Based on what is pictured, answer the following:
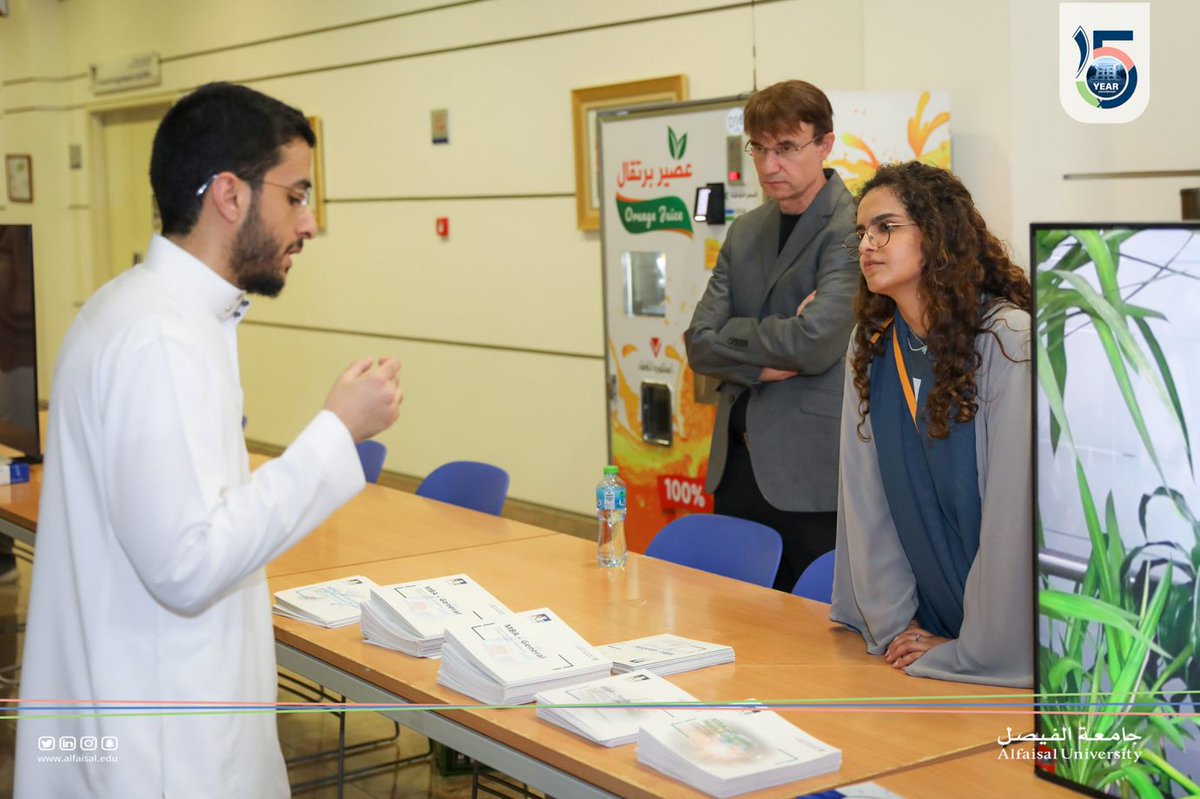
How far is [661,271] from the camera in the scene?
17.9ft

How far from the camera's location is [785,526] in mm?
3828

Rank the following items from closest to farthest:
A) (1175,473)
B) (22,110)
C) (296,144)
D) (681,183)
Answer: (1175,473), (296,144), (681,183), (22,110)

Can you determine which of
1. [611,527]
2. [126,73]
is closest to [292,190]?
[611,527]

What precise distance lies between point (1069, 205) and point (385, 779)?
9.95 feet

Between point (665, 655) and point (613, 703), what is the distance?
32 centimetres

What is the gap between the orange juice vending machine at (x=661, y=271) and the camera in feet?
16.7

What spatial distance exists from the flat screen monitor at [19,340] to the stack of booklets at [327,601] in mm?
2334

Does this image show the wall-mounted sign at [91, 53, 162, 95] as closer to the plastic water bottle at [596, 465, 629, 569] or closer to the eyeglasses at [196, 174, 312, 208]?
the plastic water bottle at [596, 465, 629, 569]

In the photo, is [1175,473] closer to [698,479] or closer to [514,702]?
[514,702]

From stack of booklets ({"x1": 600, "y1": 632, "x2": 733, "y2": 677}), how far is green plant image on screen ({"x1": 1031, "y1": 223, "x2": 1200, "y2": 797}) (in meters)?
0.73

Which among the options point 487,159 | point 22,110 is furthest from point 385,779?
point 22,110

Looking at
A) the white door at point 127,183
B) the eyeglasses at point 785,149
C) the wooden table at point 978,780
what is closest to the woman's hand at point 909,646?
the wooden table at point 978,780

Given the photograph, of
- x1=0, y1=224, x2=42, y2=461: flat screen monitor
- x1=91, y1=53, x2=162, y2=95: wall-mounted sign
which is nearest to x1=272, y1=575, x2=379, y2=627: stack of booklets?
x1=0, y1=224, x2=42, y2=461: flat screen monitor

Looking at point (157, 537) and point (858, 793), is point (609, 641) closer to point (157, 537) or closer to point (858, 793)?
point (858, 793)
